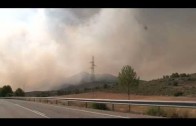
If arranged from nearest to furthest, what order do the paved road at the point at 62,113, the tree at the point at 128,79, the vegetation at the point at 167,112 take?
the vegetation at the point at 167,112, the paved road at the point at 62,113, the tree at the point at 128,79

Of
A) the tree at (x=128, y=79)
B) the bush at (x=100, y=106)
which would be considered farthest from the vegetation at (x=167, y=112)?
the tree at (x=128, y=79)

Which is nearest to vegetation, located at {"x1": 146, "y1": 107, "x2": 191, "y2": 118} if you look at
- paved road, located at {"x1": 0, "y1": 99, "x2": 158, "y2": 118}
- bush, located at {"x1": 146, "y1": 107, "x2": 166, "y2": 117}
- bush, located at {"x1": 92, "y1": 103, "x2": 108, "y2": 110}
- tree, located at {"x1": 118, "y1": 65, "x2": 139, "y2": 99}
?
bush, located at {"x1": 146, "y1": 107, "x2": 166, "y2": 117}

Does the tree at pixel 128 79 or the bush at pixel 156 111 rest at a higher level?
the tree at pixel 128 79

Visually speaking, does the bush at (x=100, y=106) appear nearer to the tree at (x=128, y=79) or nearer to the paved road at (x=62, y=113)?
the paved road at (x=62, y=113)

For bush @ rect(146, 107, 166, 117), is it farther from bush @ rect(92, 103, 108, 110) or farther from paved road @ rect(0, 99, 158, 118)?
bush @ rect(92, 103, 108, 110)

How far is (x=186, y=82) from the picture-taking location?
11319 centimetres

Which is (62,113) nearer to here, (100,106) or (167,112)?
(167,112)

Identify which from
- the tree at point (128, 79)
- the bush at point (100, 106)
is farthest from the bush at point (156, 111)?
the tree at point (128, 79)

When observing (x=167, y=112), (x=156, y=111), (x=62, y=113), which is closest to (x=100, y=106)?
(x=62, y=113)

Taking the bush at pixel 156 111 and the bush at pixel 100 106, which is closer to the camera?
the bush at pixel 156 111

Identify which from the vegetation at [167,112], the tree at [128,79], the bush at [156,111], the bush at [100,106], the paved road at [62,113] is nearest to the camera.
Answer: the vegetation at [167,112]
